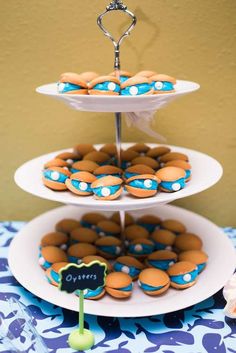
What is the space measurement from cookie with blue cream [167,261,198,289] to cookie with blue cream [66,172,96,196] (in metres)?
0.29

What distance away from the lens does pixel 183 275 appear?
103 cm

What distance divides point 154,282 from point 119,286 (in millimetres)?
84

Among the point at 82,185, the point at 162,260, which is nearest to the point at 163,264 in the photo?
the point at 162,260

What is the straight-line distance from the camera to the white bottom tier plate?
3.13 feet

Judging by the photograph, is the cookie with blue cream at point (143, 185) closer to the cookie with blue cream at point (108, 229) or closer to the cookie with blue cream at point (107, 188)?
the cookie with blue cream at point (107, 188)

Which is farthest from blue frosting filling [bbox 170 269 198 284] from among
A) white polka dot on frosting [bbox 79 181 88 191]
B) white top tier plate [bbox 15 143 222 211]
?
white polka dot on frosting [bbox 79 181 88 191]

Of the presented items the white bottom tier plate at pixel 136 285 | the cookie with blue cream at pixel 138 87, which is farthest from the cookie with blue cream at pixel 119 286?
the cookie with blue cream at pixel 138 87

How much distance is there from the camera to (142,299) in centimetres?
101

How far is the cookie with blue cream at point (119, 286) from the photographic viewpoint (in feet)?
3.26

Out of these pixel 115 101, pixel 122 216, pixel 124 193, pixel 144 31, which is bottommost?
pixel 122 216

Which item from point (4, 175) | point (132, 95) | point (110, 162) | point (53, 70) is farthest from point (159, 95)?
point (4, 175)

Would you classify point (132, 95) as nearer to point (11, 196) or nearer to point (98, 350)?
point (98, 350)

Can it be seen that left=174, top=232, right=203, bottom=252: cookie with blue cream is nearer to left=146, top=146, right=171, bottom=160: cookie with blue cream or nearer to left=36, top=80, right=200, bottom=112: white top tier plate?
left=146, top=146, right=171, bottom=160: cookie with blue cream

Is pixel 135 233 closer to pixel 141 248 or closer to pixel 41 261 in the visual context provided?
pixel 141 248
